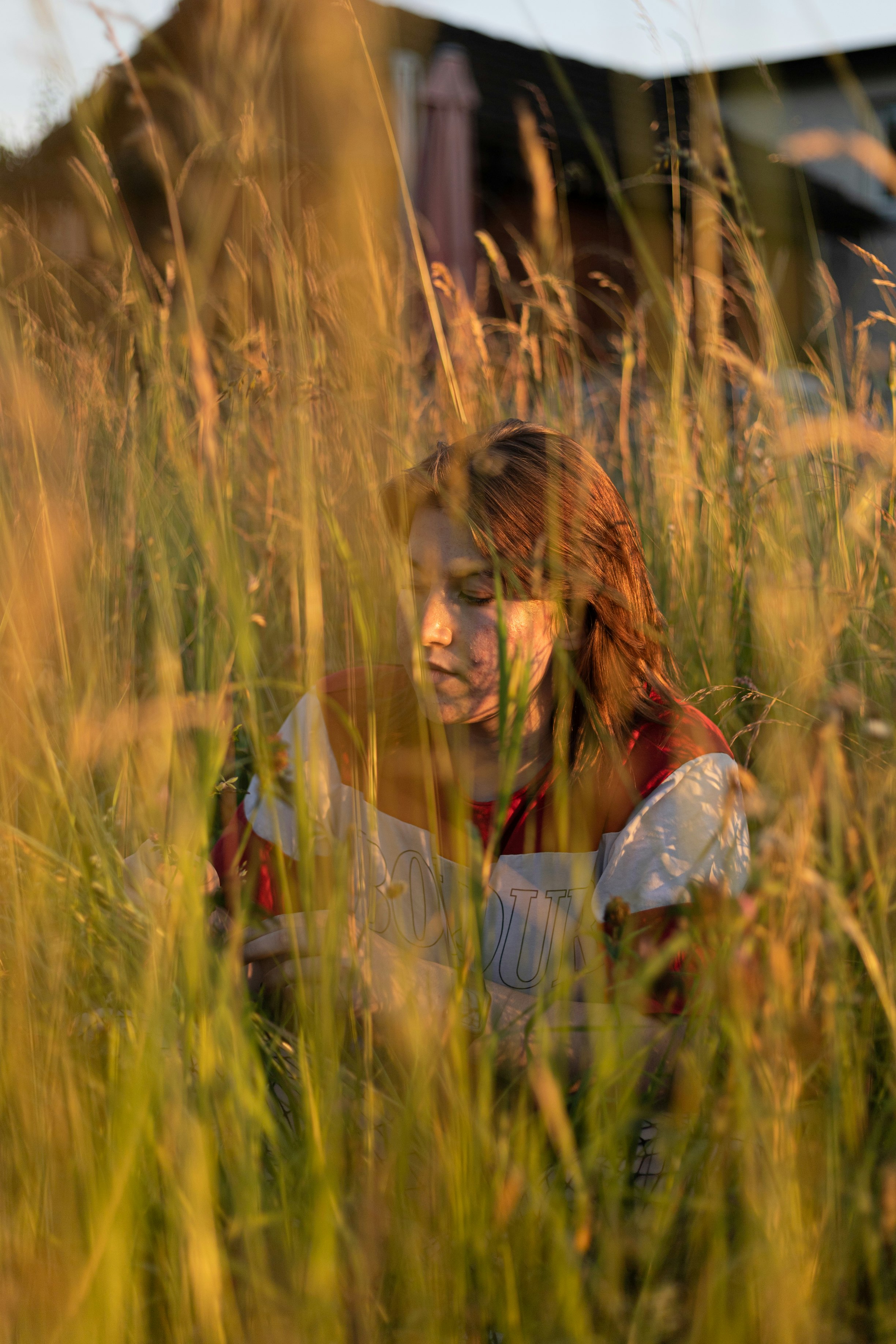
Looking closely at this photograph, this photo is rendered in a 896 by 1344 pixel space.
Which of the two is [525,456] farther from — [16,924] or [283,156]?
[16,924]

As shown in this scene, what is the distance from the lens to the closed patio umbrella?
478 centimetres

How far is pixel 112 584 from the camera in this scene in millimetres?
1604

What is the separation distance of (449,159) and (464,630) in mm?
4286

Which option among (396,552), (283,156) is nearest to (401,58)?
(283,156)

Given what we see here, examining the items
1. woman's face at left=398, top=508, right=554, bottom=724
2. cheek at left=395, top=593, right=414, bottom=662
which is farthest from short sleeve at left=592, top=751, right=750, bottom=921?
cheek at left=395, top=593, right=414, bottom=662

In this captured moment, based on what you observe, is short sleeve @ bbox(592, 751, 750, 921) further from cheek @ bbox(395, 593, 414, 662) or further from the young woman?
cheek @ bbox(395, 593, 414, 662)

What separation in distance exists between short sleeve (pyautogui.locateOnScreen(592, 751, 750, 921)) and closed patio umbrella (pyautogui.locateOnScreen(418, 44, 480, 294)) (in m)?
3.94

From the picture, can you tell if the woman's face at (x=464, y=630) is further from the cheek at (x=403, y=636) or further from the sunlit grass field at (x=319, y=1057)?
the sunlit grass field at (x=319, y=1057)

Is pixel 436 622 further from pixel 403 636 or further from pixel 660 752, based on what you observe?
pixel 660 752

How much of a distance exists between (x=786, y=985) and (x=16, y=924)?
634mm

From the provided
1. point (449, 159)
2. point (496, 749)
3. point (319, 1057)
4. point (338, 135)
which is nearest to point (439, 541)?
point (496, 749)

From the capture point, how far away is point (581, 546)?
1385mm

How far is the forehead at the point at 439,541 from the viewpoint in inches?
53.2

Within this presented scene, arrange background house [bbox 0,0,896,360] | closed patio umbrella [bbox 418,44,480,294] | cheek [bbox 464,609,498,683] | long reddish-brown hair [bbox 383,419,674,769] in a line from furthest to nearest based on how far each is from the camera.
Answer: closed patio umbrella [bbox 418,44,480,294] < long reddish-brown hair [bbox 383,419,674,769] < cheek [bbox 464,609,498,683] < background house [bbox 0,0,896,360]
